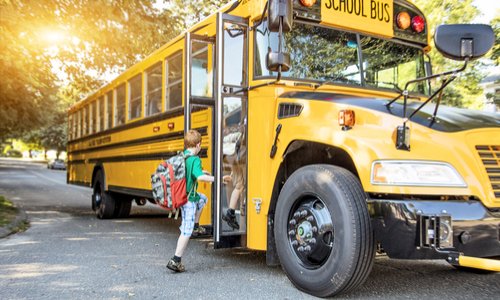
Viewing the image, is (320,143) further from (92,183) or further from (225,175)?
(92,183)

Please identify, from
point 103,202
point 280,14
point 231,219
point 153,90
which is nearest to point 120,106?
point 153,90

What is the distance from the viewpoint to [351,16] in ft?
16.0

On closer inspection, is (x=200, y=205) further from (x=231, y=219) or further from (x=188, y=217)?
(x=231, y=219)

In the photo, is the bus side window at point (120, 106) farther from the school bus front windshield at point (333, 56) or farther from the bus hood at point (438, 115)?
the bus hood at point (438, 115)

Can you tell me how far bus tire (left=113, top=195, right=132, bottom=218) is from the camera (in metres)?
9.73

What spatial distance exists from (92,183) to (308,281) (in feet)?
25.5

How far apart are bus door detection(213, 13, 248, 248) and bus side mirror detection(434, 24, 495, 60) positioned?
7.02ft

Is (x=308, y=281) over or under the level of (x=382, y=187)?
under

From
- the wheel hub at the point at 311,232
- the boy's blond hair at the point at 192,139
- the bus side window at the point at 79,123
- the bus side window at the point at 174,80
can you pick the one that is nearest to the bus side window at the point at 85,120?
the bus side window at the point at 79,123

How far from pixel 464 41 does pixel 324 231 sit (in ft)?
5.48

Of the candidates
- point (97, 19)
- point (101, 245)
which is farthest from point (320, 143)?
point (97, 19)

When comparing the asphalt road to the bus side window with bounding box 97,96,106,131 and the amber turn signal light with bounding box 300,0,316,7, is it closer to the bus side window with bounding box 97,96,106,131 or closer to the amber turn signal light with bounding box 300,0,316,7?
the amber turn signal light with bounding box 300,0,316,7

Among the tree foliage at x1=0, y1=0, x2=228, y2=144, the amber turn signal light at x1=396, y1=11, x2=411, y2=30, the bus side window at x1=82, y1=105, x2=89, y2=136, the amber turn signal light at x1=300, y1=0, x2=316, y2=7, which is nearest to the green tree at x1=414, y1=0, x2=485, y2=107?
the tree foliage at x1=0, y1=0, x2=228, y2=144

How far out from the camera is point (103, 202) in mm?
9594
